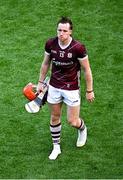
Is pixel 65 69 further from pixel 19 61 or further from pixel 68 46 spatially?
pixel 19 61

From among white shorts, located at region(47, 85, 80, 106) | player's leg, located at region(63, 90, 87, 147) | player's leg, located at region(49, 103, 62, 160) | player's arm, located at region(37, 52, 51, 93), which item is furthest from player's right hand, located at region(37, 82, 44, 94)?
player's leg, located at region(63, 90, 87, 147)

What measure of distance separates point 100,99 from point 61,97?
195cm

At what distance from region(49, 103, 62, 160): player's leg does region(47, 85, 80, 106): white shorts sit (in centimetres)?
11

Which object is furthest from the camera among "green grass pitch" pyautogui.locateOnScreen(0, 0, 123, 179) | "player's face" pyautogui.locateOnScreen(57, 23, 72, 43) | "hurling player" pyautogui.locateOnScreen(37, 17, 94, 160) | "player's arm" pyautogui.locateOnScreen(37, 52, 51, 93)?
"green grass pitch" pyautogui.locateOnScreen(0, 0, 123, 179)

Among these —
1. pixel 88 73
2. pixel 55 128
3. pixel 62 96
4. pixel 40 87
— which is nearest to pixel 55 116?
pixel 55 128

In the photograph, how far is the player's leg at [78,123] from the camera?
7895 mm

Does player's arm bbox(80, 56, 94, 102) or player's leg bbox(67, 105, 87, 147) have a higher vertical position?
player's arm bbox(80, 56, 94, 102)

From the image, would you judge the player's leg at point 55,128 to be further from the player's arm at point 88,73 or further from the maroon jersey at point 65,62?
the player's arm at point 88,73

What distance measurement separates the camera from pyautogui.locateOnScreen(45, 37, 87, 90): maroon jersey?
743 centimetres

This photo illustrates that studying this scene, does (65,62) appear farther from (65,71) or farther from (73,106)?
(73,106)

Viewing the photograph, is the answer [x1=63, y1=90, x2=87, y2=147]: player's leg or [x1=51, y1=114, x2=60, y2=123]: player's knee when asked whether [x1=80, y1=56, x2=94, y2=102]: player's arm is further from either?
[x1=51, y1=114, x2=60, y2=123]: player's knee

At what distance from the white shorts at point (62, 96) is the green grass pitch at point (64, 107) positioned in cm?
94

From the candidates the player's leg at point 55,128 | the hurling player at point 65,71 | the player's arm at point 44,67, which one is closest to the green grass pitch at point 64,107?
the player's leg at point 55,128

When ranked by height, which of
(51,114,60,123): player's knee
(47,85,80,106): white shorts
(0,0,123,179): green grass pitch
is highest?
(47,85,80,106): white shorts
